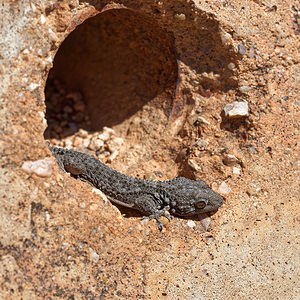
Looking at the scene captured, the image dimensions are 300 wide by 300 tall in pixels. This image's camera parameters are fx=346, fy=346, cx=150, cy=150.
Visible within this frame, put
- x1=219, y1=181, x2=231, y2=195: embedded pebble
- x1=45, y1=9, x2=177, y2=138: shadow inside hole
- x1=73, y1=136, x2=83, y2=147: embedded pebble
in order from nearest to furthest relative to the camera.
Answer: x1=219, y1=181, x2=231, y2=195: embedded pebble < x1=45, y1=9, x2=177, y2=138: shadow inside hole < x1=73, y1=136, x2=83, y2=147: embedded pebble

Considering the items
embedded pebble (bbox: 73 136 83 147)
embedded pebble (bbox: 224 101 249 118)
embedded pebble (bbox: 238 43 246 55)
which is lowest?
embedded pebble (bbox: 73 136 83 147)

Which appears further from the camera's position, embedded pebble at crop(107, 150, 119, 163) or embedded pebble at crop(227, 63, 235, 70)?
embedded pebble at crop(107, 150, 119, 163)

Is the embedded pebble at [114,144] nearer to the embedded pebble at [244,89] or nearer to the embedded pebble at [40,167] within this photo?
the embedded pebble at [40,167]

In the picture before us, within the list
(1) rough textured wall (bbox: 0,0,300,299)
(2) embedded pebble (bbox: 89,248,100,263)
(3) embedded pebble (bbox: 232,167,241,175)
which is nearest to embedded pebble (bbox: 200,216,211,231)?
(1) rough textured wall (bbox: 0,0,300,299)

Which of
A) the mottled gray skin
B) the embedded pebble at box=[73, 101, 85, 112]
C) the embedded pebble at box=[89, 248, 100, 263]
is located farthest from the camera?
the embedded pebble at box=[73, 101, 85, 112]

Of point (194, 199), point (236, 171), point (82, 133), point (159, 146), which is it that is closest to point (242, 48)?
point (236, 171)

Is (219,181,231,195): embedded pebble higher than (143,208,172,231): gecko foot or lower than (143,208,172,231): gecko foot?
higher

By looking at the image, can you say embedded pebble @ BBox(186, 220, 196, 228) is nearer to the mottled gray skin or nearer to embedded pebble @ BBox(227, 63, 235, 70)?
the mottled gray skin
